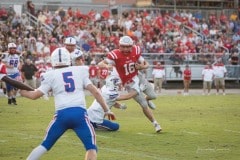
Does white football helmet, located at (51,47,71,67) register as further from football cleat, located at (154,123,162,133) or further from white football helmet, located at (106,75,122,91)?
white football helmet, located at (106,75,122,91)

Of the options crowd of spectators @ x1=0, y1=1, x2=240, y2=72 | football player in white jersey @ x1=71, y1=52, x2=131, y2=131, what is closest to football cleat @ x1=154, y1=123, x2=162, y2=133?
football player in white jersey @ x1=71, y1=52, x2=131, y2=131

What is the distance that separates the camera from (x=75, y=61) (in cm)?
1207

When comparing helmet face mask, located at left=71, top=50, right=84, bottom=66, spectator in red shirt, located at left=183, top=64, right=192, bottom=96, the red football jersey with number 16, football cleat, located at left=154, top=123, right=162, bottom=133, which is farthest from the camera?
spectator in red shirt, located at left=183, top=64, right=192, bottom=96

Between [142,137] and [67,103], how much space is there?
4683mm

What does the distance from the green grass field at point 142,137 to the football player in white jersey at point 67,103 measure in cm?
208

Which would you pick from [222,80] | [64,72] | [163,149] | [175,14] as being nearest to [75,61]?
[163,149]

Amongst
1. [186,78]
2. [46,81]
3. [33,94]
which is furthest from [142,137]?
[186,78]

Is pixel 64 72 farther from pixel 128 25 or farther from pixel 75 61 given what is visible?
pixel 128 25

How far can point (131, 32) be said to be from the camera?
32.6 meters

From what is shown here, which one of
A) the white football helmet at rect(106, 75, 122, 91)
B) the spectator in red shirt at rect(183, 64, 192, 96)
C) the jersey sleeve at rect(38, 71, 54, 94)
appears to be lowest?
the spectator in red shirt at rect(183, 64, 192, 96)

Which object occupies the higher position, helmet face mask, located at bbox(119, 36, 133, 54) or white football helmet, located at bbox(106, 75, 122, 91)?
helmet face mask, located at bbox(119, 36, 133, 54)

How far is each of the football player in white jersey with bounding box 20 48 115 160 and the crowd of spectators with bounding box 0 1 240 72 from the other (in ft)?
64.2

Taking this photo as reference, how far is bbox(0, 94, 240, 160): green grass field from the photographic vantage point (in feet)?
34.0

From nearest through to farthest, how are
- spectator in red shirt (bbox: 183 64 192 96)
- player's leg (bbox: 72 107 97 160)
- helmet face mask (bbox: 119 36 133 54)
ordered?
player's leg (bbox: 72 107 97 160), helmet face mask (bbox: 119 36 133 54), spectator in red shirt (bbox: 183 64 192 96)
